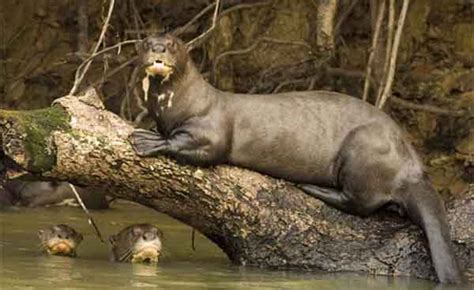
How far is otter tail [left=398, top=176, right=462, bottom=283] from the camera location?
459 centimetres

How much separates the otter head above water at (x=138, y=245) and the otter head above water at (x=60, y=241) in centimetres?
16

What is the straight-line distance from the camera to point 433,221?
4707 millimetres

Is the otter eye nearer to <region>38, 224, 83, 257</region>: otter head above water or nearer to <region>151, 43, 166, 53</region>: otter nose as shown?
<region>38, 224, 83, 257</region>: otter head above water

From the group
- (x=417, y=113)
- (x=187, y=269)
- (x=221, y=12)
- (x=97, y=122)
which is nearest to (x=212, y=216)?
(x=187, y=269)

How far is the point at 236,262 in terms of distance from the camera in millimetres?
4926

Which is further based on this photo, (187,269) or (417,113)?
(417,113)

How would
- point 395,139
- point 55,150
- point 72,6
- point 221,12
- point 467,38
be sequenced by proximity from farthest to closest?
point 72,6 < point 467,38 < point 221,12 < point 395,139 < point 55,150

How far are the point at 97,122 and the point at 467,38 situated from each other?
143 inches

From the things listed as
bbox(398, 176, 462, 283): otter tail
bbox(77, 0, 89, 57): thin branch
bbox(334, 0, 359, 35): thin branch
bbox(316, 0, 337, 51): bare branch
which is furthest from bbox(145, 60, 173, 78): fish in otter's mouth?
bbox(77, 0, 89, 57): thin branch

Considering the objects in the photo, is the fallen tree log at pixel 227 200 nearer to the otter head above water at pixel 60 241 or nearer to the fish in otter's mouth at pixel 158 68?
the fish in otter's mouth at pixel 158 68

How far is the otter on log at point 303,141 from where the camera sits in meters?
4.63

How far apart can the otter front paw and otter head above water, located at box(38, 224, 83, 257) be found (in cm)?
72

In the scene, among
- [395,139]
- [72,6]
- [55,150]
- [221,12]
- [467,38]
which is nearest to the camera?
[55,150]

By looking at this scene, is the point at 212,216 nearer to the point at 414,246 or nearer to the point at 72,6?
the point at 414,246
